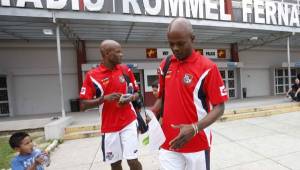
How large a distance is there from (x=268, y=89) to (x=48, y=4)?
15618 mm

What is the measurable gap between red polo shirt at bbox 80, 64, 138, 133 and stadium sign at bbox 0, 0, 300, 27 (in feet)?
18.5

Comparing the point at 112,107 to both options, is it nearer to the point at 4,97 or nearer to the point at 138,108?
the point at 138,108

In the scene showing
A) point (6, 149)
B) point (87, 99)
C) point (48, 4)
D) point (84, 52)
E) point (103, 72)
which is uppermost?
point (48, 4)

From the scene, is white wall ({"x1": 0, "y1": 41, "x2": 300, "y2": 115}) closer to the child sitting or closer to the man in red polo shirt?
the man in red polo shirt

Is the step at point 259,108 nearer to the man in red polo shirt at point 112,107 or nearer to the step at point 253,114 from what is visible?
the step at point 253,114

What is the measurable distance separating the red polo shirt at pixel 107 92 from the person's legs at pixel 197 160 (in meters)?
1.24

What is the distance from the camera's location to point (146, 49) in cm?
1441

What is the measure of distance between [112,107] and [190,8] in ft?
24.3

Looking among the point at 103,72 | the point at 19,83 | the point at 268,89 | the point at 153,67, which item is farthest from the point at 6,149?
the point at 268,89

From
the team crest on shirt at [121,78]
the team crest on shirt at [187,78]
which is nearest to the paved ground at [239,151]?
the team crest on shirt at [121,78]

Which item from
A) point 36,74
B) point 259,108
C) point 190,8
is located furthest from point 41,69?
point 259,108

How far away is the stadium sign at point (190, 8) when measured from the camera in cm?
782

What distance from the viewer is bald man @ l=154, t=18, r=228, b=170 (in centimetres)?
185

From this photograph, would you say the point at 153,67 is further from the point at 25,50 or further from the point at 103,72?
the point at 103,72
